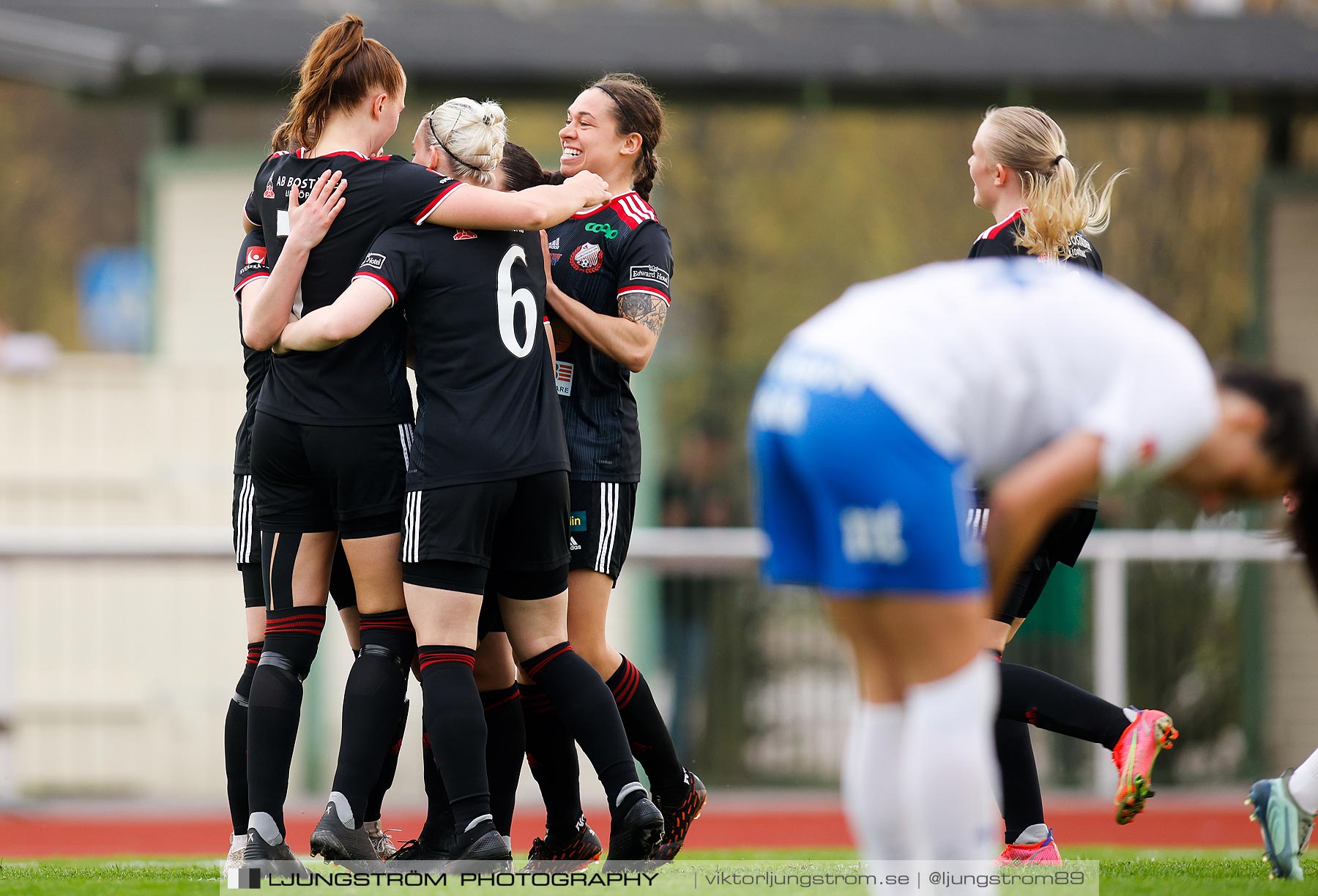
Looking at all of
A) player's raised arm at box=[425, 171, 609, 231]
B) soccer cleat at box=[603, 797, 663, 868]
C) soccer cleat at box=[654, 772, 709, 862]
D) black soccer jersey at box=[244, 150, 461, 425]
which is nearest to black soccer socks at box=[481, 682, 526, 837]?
soccer cleat at box=[603, 797, 663, 868]

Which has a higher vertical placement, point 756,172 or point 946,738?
point 756,172

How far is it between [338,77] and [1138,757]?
2.88 meters

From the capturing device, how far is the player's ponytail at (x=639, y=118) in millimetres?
4914

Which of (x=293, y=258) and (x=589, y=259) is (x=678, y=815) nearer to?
(x=589, y=259)

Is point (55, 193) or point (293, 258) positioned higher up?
point (55, 193)

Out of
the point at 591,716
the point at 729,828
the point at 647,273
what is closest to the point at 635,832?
the point at 591,716

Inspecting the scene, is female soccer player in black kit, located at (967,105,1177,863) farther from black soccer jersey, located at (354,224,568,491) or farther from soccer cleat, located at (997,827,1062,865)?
black soccer jersey, located at (354,224,568,491)

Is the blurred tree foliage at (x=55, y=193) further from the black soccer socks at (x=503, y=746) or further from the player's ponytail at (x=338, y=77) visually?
the black soccer socks at (x=503, y=746)

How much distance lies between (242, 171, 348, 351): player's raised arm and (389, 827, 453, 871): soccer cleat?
58.9 inches

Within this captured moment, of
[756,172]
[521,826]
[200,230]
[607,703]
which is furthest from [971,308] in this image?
[756,172]

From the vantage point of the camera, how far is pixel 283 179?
167 inches

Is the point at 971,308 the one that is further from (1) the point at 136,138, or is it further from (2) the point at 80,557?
(1) the point at 136,138

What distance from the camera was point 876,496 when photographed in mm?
2676

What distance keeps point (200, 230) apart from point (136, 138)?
42.8 feet
